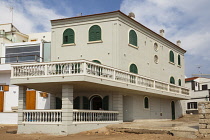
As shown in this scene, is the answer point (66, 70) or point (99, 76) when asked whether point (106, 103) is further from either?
point (66, 70)

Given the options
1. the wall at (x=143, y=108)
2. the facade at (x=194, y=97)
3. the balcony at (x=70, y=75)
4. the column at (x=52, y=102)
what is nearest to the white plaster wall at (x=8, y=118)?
the column at (x=52, y=102)

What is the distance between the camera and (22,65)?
1884 centimetres

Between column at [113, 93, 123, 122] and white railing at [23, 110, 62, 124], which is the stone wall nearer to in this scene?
column at [113, 93, 123, 122]

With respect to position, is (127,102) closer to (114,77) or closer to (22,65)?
(114,77)

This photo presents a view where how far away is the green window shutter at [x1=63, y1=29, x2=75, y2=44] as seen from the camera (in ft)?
80.0

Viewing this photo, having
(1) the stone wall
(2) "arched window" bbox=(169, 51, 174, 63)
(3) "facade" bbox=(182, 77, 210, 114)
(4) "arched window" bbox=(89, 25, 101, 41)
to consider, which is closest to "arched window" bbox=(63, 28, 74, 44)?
(4) "arched window" bbox=(89, 25, 101, 41)

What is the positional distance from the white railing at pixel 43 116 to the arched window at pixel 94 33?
24.9 feet

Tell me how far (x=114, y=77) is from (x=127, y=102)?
504 cm

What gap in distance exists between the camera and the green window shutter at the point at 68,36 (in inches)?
960

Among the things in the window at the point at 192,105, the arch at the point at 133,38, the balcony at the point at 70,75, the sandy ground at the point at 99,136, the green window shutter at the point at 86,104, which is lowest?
the sandy ground at the point at 99,136

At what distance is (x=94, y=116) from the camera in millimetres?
19859

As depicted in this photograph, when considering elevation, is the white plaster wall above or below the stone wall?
below

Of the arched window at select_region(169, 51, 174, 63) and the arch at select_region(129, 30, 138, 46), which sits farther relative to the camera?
the arched window at select_region(169, 51, 174, 63)

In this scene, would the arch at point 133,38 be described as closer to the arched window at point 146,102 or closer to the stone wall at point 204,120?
the arched window at point 146,102
